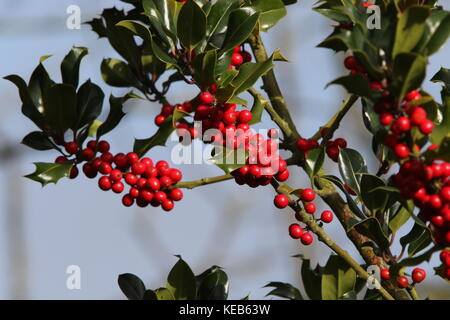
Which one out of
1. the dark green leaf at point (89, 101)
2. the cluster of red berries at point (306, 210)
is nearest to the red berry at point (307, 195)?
the cluster of red berries at point (306, 210)

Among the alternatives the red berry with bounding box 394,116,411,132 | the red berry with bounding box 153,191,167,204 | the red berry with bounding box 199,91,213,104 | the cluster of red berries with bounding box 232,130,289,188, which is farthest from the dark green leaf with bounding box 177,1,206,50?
the red berry with bounding box 394,116,411,132

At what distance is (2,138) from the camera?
6961 mm

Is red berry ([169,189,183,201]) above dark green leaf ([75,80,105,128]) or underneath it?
underneath

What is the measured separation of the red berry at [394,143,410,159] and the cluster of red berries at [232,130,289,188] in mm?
364

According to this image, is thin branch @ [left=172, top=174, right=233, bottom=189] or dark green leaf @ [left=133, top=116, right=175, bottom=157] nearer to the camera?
thin branch @ [left=172, top=174, right=233, bottom=189]

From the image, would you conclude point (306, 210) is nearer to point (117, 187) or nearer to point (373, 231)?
point (373, 231)

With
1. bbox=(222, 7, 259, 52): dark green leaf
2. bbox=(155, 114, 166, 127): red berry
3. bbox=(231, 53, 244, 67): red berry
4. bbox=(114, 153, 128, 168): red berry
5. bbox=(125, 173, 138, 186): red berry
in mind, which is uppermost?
bbox=(222, 7, 259, 52): dark green leaf

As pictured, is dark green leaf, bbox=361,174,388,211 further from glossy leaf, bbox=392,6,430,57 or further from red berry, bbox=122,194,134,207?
red berry, bbox=122,194,134,207

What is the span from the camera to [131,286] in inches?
67.8

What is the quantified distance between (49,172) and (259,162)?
0.60 metres

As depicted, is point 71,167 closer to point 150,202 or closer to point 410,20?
point 150,202

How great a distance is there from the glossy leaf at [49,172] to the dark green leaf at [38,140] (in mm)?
79

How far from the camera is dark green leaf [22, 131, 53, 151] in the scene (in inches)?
73.6

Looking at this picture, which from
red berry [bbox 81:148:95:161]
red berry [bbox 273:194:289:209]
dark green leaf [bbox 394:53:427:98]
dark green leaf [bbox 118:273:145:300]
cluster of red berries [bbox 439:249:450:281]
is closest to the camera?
dark green leaf [bbox 394:53:427:98]
